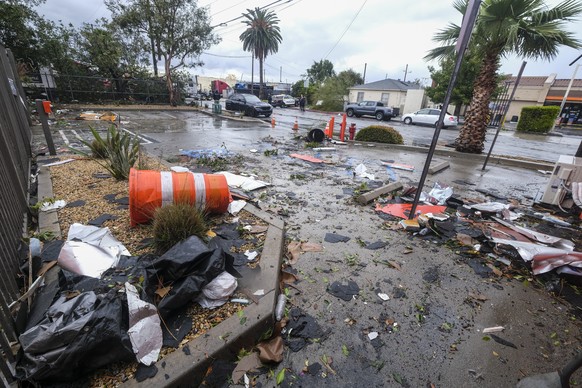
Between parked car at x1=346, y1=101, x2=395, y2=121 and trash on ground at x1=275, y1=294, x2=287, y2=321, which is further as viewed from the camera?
parked car at x1=346, y1=101, x2=395, y2=121

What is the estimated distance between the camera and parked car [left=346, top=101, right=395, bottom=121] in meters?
24.9

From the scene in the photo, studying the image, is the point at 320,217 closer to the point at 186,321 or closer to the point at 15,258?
the point at 186,321

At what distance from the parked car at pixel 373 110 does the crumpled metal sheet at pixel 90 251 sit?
25687 millimetres

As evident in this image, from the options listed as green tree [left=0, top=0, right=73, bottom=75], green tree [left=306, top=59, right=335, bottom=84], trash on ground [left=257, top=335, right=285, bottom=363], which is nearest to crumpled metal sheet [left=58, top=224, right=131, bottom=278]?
trash on ground [left=257, top=335, right=285, bottom=363]

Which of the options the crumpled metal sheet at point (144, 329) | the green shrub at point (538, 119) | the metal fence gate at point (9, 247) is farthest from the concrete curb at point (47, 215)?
the green shrub at point (538, 119)

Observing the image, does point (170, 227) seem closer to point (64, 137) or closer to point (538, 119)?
point (64, 137)

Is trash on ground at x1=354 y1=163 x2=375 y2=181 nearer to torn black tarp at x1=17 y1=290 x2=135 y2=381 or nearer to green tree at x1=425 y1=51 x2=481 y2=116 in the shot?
torn black tarp at x1=17 y1=290 x2=135 y2=381

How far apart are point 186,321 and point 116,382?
20.5 inches

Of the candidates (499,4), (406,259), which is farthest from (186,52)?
(406,259)

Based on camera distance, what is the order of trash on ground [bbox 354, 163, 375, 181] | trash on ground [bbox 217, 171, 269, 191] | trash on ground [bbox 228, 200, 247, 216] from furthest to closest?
trash on ground [bbox 354, 163, 375, 181] → trash on ground [bbox 217, 171, 269, 191] → trash on ground [bbox 228, 200, 247, 216]

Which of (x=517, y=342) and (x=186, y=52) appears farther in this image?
(x=186, y=52)

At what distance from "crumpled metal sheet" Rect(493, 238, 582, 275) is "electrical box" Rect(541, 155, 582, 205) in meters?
2.51

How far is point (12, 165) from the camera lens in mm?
3039

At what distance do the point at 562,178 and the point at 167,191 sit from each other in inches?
260
